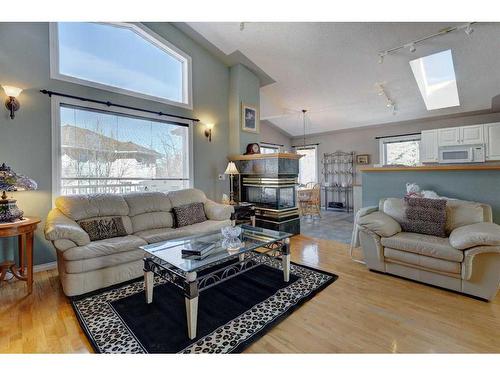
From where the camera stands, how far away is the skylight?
13.2 feet

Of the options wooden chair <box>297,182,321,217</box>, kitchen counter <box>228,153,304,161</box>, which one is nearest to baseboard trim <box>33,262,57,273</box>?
kitchen counter <box>228,153,304,161</box>

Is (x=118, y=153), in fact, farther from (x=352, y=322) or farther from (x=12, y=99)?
(x=352, y=322)

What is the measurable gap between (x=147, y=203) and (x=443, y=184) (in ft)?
13.1

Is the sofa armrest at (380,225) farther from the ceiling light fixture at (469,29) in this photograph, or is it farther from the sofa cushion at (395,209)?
the ceiling light fixture at (469,29)

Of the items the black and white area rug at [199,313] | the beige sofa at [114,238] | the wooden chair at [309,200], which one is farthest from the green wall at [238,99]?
the black and white area rug at [199,313]

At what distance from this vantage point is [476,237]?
202cm

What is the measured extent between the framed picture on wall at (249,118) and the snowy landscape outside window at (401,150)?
3.86 metres

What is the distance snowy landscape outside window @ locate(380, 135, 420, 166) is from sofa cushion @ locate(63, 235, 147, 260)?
6502mm

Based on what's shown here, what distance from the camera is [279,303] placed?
6.81 feet

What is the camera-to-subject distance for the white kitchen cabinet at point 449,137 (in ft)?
16.1

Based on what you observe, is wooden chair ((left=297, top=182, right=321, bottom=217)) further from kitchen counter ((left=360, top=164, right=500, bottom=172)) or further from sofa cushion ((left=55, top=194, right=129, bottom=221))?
sofa cushion ((left=55, top=194, right=129, bottom=221))
